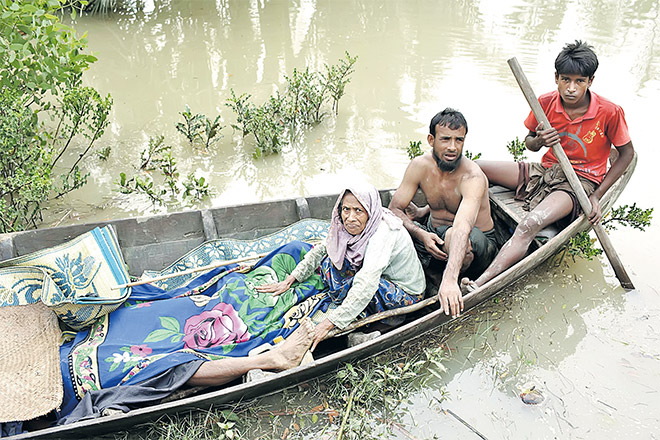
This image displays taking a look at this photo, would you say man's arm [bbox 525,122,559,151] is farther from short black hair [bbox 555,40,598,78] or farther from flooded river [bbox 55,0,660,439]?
flooded river [bbox 55,0,660,439]

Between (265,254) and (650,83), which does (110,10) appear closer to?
(265,254)

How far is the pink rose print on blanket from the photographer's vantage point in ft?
10.3

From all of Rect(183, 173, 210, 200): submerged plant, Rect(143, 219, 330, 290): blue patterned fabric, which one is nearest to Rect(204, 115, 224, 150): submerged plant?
Rect(183, 173, 210, 200): submerged plant

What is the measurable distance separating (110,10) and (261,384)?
907 cm

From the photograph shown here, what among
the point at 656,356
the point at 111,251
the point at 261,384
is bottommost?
the point at 656,356

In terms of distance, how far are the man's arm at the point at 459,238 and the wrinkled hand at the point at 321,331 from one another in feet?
2.29

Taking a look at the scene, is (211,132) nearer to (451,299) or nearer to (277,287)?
(277,287)

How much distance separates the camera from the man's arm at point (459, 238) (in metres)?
3.25

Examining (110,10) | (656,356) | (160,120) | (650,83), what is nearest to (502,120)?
(650,83)

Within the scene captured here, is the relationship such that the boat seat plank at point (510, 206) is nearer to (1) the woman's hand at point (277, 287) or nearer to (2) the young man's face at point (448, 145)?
(2) the young man's face at point (448, 145)

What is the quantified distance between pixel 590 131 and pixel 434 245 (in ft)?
4.71

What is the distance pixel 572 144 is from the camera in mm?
4008

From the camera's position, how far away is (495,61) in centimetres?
843

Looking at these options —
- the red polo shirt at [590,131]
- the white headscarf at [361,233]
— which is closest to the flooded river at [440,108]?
the red polo shirt at [590,131]
